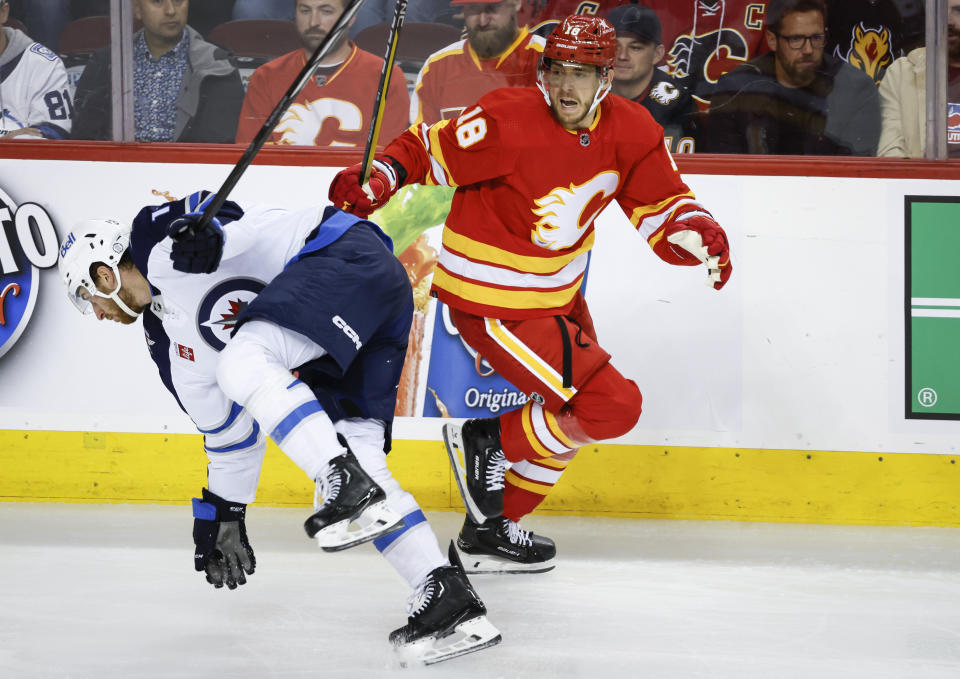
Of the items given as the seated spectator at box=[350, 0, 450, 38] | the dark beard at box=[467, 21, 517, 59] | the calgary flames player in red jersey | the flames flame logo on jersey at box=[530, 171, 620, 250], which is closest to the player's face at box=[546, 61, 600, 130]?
the calgary flames player in red jersey

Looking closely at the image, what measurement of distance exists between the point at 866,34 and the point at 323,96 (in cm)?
177

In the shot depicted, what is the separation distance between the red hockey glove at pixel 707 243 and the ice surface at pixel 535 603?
0.80 meters

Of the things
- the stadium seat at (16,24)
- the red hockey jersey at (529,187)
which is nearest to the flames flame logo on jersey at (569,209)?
the red hockey jersey at (529,187)

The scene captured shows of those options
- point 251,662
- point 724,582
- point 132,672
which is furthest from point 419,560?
point 724,582

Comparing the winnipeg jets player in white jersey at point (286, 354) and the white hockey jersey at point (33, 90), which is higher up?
the white hockey jersey at point (33, 90)

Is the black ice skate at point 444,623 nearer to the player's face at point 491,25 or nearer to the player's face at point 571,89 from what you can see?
the player's face at point 571,89

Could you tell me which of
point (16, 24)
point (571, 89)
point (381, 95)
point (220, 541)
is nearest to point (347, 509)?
point (220, 541)

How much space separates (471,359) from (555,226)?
0.77 metres

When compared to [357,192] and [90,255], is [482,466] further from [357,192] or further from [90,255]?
[90,255]

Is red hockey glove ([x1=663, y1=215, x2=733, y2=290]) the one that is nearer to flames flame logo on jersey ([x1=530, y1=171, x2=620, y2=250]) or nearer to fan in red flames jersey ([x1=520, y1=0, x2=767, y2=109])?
flames flame logo on jersey ([x1=530, y1=171, x2=620, y2=250])

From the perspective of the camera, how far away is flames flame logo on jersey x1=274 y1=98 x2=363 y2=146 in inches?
134

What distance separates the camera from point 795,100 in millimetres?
3307

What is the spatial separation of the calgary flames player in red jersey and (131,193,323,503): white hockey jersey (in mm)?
485

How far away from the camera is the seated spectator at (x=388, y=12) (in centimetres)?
334
